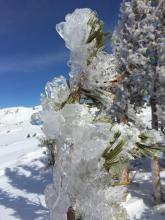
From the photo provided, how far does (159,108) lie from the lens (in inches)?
650

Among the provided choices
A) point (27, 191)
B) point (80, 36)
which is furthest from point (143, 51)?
point (80, 36)

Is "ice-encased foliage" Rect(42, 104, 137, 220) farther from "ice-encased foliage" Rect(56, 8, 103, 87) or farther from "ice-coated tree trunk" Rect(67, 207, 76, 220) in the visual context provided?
"ice-encased foliage" Rect(56, 8, 103, 87)

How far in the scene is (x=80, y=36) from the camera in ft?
8.70

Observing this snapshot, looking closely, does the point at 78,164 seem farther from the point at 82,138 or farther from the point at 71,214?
the point at 71,214

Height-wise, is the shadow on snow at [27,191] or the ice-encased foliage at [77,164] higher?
the ice-encased foliage at [77,164]

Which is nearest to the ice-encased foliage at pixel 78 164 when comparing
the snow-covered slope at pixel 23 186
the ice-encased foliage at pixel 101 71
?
the ice-encased foliage at pixel 101 71

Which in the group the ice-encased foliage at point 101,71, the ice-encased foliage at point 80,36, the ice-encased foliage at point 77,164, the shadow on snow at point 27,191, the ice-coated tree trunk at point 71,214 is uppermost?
the ice-encased foliage at point 80,36

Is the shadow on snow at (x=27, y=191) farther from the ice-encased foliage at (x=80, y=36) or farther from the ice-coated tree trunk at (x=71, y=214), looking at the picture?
the ice-encased foliage at (x=80, y=36)

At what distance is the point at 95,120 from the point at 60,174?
0.54 metres

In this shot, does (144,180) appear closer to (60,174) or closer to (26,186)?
(26,186)

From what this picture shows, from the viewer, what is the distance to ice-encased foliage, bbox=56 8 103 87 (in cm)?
260

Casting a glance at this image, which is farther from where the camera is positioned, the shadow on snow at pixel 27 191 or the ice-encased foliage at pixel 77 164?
the shadow on snow at pixel 27 191

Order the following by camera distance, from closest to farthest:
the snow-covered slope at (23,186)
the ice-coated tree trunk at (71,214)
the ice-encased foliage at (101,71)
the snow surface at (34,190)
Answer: the ice-coated tree trunk at (71,214)
the ice-encased foliage at (101,71)
the snow surface at (34,190)
the snow-covered slope at (23,186)

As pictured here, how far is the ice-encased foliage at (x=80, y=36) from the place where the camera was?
2.60 meters
